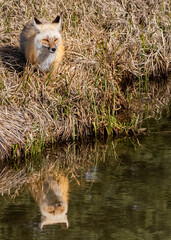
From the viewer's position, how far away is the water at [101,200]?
557cm

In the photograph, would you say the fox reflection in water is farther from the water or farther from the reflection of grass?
the reflection of grass

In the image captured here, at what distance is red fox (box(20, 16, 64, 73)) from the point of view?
892 cm

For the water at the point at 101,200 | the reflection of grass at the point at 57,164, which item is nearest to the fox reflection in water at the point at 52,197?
the water at the point at 101,200

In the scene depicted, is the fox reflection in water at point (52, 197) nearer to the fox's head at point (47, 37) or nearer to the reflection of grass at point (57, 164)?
the reflection of grass at point (57, 164)

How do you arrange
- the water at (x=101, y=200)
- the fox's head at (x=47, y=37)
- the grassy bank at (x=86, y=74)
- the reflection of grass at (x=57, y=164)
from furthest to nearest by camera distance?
the fox's head at (x=47, y=37)
the grassy bank at (x=86, y=74)
the reflection of grass at (x=57, y=164)
the water at (x=101, y=200)

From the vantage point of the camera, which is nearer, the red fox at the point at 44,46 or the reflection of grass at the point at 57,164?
the reflection of grass at the point at 57,164

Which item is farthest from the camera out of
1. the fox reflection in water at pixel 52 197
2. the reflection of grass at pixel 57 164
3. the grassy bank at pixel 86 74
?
the grassy bank at pixel 86 74

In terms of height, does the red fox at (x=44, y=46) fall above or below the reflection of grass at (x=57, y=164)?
above

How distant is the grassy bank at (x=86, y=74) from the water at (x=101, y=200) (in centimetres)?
54

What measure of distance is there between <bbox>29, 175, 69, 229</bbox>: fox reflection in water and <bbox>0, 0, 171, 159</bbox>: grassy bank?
3.06ft

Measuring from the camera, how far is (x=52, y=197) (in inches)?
259

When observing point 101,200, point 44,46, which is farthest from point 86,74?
point 101,200

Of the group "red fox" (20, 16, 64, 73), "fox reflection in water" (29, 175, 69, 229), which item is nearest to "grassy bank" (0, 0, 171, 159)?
"red fox" (20, 16, 64, 73)

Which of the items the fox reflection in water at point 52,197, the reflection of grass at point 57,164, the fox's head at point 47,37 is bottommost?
the reflection of grass at point 57,164
